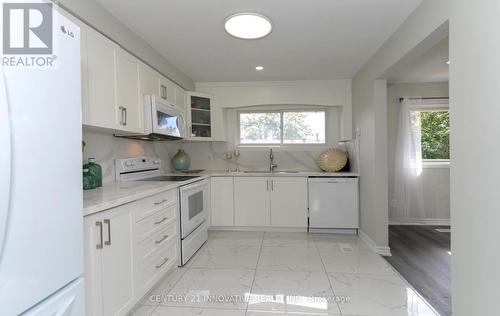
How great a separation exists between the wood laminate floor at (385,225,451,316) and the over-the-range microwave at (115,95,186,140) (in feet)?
8.67

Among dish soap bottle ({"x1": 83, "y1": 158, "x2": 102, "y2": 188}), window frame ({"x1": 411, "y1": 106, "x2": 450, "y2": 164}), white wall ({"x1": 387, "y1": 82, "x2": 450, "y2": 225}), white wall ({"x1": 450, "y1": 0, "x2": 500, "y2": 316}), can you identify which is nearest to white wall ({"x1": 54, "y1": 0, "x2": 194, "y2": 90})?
dish soap bottle ({"x1": 83, "y1": 158, "x2": 102, "y2": 188})

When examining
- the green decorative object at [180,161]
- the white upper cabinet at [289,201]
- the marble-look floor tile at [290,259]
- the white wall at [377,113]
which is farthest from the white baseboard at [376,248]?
the green decorative object at [180,161]

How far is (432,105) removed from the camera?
376 centimetres

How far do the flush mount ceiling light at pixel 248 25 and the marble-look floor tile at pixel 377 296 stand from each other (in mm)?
2217

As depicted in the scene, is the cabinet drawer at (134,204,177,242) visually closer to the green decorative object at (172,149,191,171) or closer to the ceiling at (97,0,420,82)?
the green decorative object at (172,149,191,171)

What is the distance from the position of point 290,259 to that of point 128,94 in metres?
2.22

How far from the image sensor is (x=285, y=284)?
7.08 feet

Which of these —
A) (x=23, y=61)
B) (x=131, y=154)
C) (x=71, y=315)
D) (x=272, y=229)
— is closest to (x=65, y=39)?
(x=23, y=61)

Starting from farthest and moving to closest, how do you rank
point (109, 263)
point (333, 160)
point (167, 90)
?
point (333, 160), point (167, 90), point (109, 263)

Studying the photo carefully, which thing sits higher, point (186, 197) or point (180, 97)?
point (180, 97)

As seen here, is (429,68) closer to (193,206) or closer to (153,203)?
(193,206)

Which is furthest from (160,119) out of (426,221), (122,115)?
(426,221)

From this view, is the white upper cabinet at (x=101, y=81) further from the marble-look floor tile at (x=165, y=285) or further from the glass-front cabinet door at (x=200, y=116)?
the glass-front cabinet door at (x=200, y=116)

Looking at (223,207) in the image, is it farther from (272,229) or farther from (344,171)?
(344,171)
